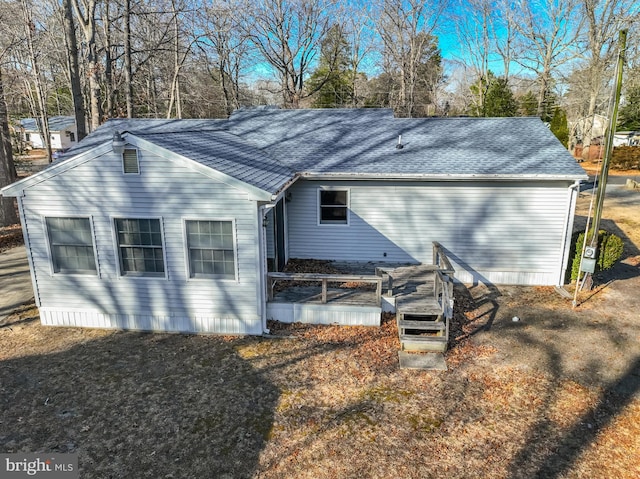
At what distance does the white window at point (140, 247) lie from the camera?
9.15 meters

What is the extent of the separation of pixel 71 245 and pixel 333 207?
23.2ft

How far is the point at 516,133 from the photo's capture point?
557 inches

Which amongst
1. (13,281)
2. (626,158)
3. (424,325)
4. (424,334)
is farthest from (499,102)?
(13,281)

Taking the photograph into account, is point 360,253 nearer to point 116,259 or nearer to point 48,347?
point 116,259

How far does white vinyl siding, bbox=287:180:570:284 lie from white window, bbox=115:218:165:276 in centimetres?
472

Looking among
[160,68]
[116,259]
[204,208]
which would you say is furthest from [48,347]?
[160,68]

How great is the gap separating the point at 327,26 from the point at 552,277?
109 ft

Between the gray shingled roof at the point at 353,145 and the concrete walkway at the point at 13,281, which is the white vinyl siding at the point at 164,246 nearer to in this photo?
the gray shingled roof at the point at 353,145

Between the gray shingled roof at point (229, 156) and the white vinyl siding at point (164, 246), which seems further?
the gray shingled roof at point (229, 156)

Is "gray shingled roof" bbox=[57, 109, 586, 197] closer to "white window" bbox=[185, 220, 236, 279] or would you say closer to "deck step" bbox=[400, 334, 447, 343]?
"white window" bbox=[185, 220, 236, 279]

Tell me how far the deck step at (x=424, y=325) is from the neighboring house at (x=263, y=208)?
3129mm

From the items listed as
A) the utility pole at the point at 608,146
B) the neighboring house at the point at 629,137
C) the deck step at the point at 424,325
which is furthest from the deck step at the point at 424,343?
the neighboring house at the point at 629,137

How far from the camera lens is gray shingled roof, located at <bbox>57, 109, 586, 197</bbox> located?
11.0 meters

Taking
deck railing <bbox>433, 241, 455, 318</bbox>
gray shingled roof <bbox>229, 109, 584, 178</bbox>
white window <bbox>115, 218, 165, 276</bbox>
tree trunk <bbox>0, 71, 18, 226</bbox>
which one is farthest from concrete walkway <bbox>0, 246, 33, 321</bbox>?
deck railing <bbox>433, 241, 455, 318</bbox>
